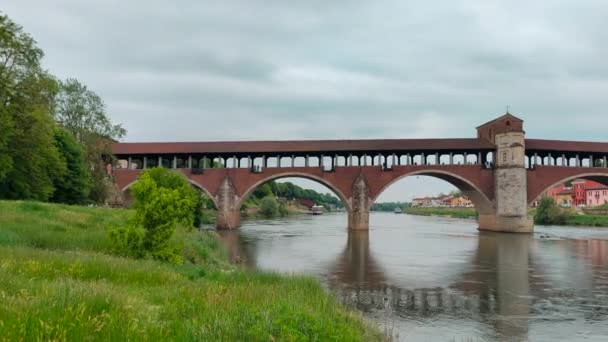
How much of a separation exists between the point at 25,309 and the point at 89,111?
47.4m

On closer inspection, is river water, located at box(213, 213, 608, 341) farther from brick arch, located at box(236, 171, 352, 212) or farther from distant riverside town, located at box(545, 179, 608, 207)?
distant riverside town, located at box(545, 179, 608, 207)


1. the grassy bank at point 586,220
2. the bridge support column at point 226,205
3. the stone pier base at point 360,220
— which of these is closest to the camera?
the stone pier base at point 360,220

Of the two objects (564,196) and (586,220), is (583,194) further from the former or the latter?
(586,220)

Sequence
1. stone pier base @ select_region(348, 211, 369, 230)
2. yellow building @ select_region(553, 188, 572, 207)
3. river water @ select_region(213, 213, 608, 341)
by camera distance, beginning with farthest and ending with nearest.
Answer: yellow building @ select_region(553, 188, 572, 207), stone pier base @ select_region(348, 211, 369, 230), river water @ select_region(213, 213, 608, 341)

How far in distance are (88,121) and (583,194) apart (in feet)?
351

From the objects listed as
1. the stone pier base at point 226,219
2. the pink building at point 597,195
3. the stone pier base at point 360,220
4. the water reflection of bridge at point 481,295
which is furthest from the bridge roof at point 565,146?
the pink building at point 597,195

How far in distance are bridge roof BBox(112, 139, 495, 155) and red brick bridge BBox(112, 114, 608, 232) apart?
4.3 inches

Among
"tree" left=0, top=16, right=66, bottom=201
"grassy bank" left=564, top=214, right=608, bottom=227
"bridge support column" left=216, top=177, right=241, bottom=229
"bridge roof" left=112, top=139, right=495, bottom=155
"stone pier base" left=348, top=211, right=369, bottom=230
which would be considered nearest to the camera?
"tree" left=0, top=16, right=66, bottom=201

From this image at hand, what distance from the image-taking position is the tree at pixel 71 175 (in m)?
40.2

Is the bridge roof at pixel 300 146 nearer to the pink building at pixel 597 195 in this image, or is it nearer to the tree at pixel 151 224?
the tree at pixel 151 224

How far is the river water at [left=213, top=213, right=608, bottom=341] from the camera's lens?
1203cm

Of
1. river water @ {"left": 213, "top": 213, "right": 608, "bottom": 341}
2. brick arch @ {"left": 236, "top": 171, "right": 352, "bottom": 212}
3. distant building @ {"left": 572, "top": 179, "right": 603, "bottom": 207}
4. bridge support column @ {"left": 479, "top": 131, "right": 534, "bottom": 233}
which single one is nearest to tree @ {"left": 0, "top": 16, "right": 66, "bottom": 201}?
river water @ {"left": 213, "top": 213, "right": 608, "bottom": 341}

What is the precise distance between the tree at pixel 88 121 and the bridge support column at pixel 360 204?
25.3 metres

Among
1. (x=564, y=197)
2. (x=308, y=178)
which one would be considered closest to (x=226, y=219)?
(x=308, y=178)
